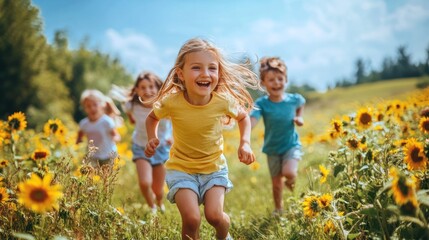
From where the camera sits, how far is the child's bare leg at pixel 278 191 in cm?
464

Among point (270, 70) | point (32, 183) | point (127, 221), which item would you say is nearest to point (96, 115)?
point (270, 70)

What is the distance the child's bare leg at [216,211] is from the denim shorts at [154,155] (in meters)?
2.25

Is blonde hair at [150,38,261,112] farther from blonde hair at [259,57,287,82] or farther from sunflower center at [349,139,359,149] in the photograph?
blonde hair at [259,57,287,82]

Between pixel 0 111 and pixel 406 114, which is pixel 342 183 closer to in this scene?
pixel 406 114

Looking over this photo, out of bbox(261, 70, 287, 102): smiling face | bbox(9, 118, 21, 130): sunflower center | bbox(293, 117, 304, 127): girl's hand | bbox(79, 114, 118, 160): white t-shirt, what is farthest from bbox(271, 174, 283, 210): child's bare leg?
bbox(9, 118, 21, 130): sunflower center

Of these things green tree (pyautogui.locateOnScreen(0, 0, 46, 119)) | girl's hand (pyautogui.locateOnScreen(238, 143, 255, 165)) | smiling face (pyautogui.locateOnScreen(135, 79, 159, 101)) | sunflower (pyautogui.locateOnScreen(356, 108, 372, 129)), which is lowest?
girl's hand (pyautogui.locateOnScreen(238, 143, 255, 165))

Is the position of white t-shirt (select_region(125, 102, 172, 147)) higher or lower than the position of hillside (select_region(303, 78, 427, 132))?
lower

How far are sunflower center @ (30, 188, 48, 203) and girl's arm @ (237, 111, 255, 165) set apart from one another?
4.46 ft

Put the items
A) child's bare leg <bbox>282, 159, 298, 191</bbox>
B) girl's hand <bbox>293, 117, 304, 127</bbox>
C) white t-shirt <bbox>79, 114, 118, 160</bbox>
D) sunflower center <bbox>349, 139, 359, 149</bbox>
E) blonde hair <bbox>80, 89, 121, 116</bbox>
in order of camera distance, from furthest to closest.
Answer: blonde hair <bbox>80, 89, 121, 116</bbox>
white t-shirt <bbox>79, 114, 118, 160</bbox>
girl's hand <bbox>293, 117, 304, 127</bbox>
child's bare leg <bbox>282, 159, 298, 191</bbox>
sunflower center <bbox>349, 139, 359, 149</bbox>

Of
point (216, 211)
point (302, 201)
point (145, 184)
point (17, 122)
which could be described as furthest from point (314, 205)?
point (17, 122)

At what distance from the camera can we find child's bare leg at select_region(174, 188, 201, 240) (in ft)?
9.24

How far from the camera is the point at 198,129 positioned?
10.4 feet

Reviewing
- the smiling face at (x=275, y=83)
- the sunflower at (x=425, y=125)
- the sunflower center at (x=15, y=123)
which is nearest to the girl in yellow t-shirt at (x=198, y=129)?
the sunflower at (x=425, y=125)

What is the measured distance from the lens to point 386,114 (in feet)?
14.2
